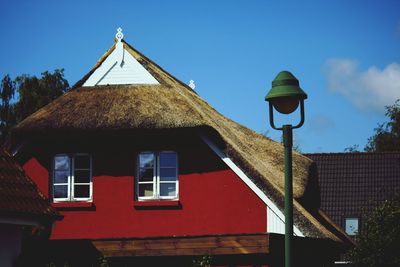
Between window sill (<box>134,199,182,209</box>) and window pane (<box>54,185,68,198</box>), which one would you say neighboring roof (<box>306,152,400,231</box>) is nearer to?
window sill (<box>134,199,182,209</box>)

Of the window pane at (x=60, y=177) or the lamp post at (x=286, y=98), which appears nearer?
the lamp post at (x=286, y=98)

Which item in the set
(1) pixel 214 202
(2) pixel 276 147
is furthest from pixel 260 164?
(2) pixel 276 147

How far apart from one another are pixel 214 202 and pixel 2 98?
30198 mm

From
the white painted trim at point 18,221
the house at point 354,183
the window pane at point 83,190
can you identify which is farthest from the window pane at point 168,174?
the house at point 354,183

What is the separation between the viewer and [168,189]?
76.4 feet

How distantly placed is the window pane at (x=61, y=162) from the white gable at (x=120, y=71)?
240 centimetres

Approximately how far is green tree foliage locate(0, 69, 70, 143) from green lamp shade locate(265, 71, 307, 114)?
130 feet

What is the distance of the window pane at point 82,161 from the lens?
77.8 ft

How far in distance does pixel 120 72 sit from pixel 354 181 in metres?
21.6

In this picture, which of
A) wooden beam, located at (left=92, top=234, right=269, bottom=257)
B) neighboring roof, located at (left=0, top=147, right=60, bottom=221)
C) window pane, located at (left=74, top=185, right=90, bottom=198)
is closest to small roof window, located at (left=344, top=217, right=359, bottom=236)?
window pane, located at (left=74, top=185, right=90, bottom=198)

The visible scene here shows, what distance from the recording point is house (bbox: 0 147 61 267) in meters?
13.8

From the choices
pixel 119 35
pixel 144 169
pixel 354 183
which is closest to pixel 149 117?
pixel 144 169

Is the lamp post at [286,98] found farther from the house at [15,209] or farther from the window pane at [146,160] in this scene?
→ the window pane at [146,160]

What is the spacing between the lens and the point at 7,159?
15211 millimetres
